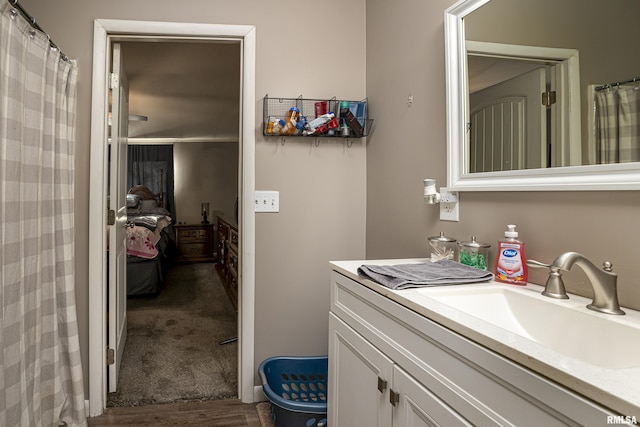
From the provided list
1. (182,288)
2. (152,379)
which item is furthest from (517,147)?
(182,288)

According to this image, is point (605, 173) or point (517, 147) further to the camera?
point (517, 147)

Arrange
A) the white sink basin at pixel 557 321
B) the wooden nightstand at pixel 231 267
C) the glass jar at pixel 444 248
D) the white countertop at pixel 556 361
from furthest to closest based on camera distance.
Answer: the wooden nightstand at pixel 231 267 < the glass jar at pixel 444 248 < the white sink basin at pixel 557 321 < the white countertop at pixel 556 361

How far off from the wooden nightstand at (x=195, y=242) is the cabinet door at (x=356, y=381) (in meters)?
5.66

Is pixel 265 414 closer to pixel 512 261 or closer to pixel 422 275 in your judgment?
pixel 422 275

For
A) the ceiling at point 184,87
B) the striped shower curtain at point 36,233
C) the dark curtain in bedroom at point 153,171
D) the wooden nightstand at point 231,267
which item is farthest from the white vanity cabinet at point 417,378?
the dark curtain in bedroom at point 153,171

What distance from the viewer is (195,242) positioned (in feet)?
22.2

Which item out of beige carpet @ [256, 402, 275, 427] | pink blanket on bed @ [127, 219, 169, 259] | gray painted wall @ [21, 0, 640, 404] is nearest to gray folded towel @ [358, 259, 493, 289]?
gray painted wall @ [21, 0, 640, 404]

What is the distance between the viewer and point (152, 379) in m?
2.43

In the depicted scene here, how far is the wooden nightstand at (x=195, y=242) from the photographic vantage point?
669cm

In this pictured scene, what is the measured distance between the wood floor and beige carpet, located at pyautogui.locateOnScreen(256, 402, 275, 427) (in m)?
0.02

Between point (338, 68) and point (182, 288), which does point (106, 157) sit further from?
point (182, 288)

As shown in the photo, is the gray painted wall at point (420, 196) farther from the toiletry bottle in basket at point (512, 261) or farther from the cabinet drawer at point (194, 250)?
the cabinet drawer at point (194, 250)

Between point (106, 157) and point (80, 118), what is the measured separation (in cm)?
23

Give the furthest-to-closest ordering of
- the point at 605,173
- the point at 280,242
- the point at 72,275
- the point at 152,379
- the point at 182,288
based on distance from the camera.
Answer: the point at 182,288, the point at 152,379, the point at 280,242, the point at 72,275, the point at 605,173
